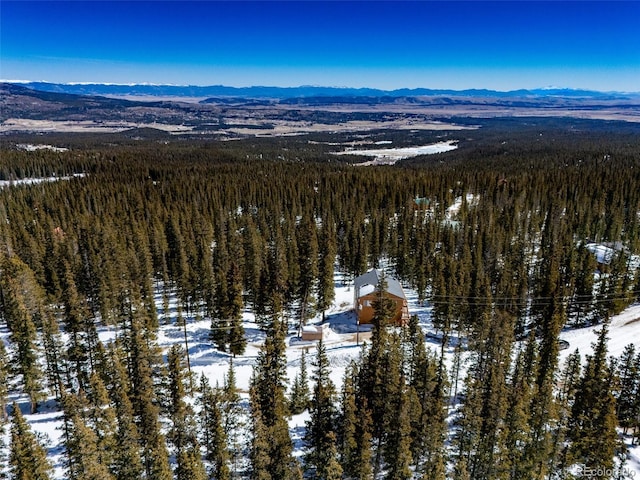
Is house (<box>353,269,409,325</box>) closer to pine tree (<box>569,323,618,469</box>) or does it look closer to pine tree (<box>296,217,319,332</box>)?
pine tree (<box>296,217,319,332</box>)

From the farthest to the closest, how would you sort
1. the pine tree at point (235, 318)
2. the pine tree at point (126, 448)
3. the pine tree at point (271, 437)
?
the pine tree at point (235, 318) → the pine tree at point (271, 437) → the pine tree at point (126, 448)

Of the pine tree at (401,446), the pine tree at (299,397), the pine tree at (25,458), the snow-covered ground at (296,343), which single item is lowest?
the snow-covered ground at (296,343)

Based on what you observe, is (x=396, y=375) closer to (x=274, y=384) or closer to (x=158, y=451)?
(x=274, y=384)

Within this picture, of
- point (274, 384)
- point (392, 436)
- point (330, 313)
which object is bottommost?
point (330, 313)

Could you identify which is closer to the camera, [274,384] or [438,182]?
[274,384]

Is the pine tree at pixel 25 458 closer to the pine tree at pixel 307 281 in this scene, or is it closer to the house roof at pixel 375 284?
the pine tree at pixel 307 281

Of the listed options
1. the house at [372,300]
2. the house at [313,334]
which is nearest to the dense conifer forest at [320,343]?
the house at [372,300]

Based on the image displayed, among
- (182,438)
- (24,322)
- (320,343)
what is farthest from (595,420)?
(24,322)

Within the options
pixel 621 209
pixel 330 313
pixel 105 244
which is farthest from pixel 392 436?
pixel 621 209
